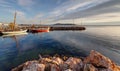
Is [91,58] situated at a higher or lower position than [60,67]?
higher

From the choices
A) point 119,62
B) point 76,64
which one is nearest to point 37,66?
point 76,64

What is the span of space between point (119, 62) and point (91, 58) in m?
13.8

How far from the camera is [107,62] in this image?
33.4 ft

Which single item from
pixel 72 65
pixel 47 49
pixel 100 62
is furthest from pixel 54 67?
pixel 47 49

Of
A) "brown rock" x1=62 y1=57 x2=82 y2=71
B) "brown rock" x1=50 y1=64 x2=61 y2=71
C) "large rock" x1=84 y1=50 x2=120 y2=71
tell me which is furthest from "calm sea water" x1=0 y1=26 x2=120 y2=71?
"large rock" x1=84 y1=50 x2=120 y2=71

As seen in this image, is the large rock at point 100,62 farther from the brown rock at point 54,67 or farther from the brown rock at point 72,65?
the brown rock at point 54,67

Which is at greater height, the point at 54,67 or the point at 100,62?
the point at 100,62

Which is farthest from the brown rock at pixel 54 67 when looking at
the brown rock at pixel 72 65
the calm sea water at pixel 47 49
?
the calm sea water at pixel 47 49

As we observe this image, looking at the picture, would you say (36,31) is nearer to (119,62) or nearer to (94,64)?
(119,62)

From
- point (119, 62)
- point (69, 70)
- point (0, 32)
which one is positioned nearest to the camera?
point (69, 70)

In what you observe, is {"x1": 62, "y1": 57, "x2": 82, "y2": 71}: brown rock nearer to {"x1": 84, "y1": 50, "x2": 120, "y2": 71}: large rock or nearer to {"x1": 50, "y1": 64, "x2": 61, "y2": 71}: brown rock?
{"x1": 50, "y1": 64, "x2": 61, "y2": 71}: brown rock

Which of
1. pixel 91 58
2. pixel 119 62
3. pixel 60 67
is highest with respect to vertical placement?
pixel 91 58

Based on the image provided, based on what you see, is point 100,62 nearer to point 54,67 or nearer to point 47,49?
point 54,67

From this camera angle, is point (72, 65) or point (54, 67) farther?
point (72, 65)
